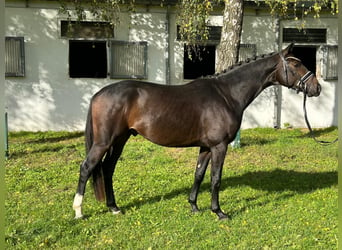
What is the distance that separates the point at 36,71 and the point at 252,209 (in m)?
7.64

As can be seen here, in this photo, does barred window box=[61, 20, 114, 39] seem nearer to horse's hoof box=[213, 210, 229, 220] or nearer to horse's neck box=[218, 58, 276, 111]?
horse's neck box=[218, 58, 276, 111]

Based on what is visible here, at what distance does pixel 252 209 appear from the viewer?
467 cm

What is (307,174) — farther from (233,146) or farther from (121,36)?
(121,36)

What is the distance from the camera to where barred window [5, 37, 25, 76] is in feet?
32.1

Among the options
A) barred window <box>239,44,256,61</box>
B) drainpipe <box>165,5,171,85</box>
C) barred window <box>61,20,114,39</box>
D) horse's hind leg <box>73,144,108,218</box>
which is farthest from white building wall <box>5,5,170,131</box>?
horse's hind leg <box>73,144,108,218</box>

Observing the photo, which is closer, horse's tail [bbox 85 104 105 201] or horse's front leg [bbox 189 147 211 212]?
horse's tail [bbox 85 104 105 201]

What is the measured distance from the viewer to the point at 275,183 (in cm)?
589

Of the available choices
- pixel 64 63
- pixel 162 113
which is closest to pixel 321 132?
pixel 64 63

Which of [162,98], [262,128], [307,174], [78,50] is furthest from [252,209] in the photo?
[78,50]

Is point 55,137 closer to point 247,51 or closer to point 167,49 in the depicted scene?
point 167,49

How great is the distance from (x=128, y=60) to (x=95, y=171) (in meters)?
6.44

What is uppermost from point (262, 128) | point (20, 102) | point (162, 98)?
point (162, 98)

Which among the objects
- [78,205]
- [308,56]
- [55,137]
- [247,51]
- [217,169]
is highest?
[247,51]

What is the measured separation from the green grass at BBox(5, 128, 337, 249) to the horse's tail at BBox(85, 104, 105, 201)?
0.95 feet
